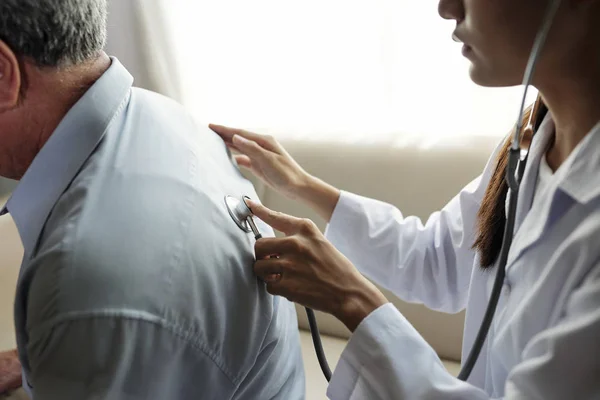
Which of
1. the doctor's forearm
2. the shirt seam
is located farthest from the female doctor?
the doctor's forearm

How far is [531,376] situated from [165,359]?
404 millimetres

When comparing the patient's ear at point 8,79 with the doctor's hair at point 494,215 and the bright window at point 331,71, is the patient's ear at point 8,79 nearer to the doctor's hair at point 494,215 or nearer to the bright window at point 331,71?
the doctor's hair at point 494,215

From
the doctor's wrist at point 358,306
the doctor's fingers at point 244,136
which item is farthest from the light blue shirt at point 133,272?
the doctor's fingers at point 244,136

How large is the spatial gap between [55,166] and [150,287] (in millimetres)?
223

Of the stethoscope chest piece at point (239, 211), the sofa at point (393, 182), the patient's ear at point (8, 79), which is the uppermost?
the patient's ear at point (8, 79)

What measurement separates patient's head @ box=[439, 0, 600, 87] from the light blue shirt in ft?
1.29

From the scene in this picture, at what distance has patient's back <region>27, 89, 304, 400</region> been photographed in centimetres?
63

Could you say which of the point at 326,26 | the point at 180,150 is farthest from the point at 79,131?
the point at 326,26

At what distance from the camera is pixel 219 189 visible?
85 centimetres

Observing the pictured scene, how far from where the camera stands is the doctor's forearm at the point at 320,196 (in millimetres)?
1130

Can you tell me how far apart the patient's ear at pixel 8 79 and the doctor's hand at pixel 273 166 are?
1.31 ft

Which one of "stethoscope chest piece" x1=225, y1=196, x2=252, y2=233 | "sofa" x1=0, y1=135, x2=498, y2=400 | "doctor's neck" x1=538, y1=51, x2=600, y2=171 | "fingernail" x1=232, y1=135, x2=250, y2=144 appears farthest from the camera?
"sofa" x1=0, y1=135, x2=498, y2=400

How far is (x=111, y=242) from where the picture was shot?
2.16 ft

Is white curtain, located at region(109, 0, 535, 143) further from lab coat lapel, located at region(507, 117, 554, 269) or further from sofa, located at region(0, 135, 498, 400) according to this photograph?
lab coat lapel, located at region(507, 117, 554, 269)
